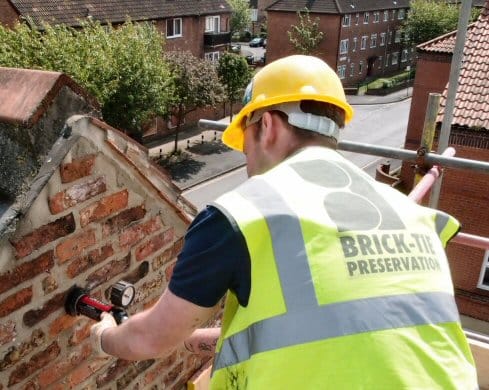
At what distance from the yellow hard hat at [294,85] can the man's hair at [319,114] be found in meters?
0.02

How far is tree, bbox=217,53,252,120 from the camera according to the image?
2764 cm

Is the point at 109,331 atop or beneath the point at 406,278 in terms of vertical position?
beneath

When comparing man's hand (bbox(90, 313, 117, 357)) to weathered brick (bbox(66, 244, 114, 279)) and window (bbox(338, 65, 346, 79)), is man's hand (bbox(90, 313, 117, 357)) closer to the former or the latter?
weathered brick (bbox(66, 244, 114, 279))

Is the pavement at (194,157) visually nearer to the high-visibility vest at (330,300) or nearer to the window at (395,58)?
the high-visibility vest at (330,300)

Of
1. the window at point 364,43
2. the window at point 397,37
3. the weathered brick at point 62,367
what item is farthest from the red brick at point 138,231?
the window at point 397,37

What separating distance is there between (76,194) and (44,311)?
533 millimetres

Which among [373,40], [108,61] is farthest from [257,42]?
[108,61]

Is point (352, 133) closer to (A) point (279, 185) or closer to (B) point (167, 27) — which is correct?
(B) point (167, 27)

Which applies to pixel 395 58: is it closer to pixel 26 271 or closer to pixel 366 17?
pixel 366 17

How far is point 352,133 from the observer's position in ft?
101

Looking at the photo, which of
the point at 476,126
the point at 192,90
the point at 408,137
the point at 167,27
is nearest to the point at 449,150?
the point at 476,126

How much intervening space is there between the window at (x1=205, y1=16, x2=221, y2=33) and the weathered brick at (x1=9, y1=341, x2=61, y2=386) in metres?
30.9

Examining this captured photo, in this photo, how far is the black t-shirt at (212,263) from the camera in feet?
5.06

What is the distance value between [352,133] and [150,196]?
29.0 meters
